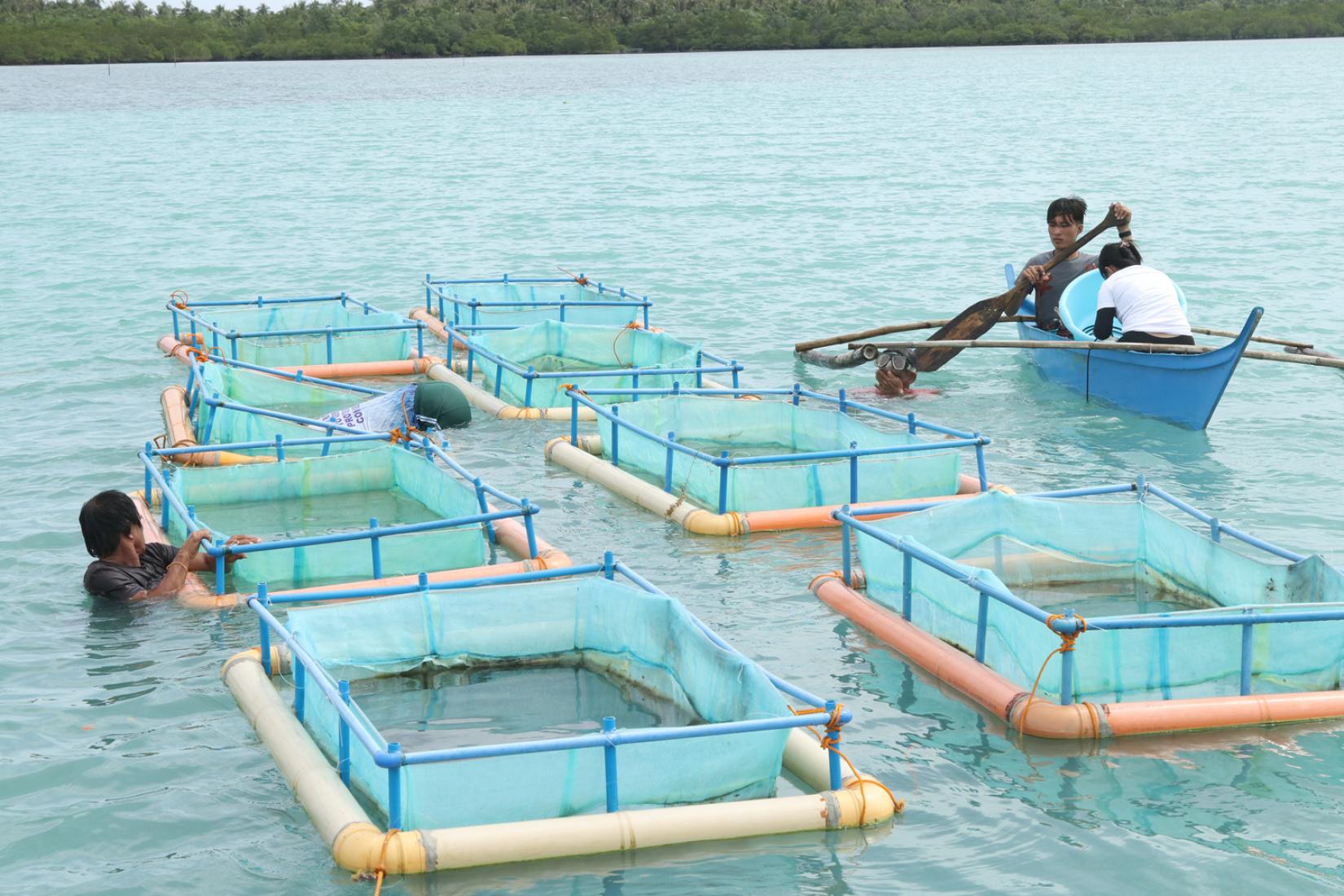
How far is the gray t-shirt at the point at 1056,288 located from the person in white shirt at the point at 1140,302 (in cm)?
146

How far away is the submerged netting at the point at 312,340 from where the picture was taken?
1731 centimetres

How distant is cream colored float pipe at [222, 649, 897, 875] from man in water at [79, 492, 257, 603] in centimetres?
288

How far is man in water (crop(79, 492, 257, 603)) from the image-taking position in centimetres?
984

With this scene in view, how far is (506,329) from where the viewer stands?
55.7ft

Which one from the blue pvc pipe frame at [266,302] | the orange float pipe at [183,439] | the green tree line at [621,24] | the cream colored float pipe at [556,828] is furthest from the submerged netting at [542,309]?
the green tree line at [621,24]

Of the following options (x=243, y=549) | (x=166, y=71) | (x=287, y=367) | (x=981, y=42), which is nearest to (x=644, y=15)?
(x=981, y=42)

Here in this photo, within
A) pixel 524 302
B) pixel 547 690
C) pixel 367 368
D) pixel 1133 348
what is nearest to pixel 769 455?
pixel 1133 348

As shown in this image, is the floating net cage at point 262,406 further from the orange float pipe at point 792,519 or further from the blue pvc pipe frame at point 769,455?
the orange float pipe at point 792,519

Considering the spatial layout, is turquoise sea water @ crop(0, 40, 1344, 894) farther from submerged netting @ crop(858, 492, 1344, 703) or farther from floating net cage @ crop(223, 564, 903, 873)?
submerged netting @ crop(858, 492, 1344, 703)

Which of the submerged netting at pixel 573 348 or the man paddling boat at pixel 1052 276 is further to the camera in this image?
the submerged netting at pixel 573 348

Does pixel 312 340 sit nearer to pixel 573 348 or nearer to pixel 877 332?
pixel 573 348

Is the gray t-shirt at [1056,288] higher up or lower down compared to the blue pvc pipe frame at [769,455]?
higher up

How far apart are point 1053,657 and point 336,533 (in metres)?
5.09

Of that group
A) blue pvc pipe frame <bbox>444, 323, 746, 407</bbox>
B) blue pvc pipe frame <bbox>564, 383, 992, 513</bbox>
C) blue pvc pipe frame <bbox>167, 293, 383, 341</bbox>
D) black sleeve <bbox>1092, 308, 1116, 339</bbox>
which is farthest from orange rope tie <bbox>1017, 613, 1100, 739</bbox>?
blue pvc pipe frame <bbox>167, 293, 383, 341</bbox>
